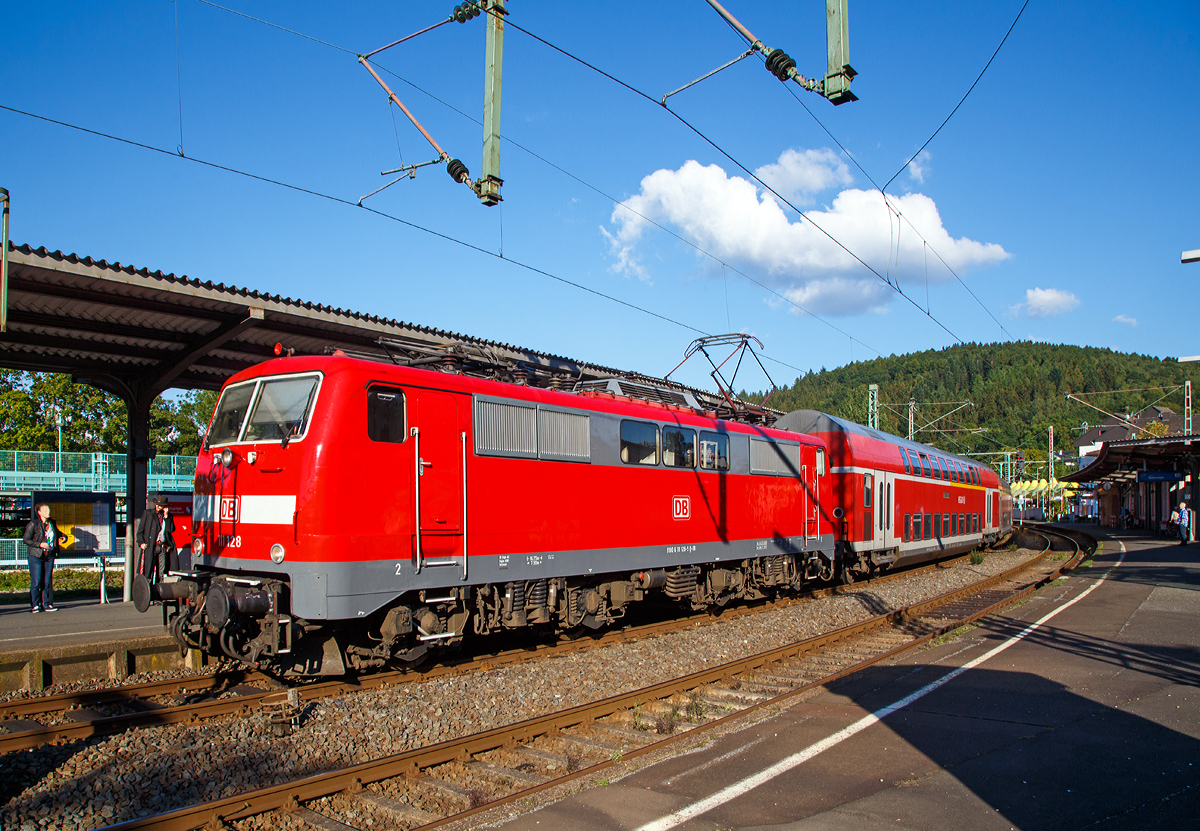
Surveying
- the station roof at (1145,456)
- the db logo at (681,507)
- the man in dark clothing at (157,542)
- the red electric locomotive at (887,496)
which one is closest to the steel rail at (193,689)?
the man in dark clothing at (157,542)

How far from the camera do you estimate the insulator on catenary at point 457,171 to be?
32.8 ft

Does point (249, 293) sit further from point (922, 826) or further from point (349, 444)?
point (922, 826)

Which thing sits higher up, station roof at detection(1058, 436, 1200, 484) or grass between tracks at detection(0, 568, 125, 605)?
station roof at detection(1058, 436, 1200, 484)

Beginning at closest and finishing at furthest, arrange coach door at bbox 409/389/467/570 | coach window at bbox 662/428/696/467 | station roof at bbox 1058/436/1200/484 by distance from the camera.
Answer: coach door at bbox 409/389/467/570 → coach window at bbox 662/428/696/467 → station roof at bbox 1058/436/1200/484

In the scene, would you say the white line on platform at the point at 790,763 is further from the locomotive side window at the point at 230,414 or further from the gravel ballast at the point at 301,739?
the locomotive side window at the point at 230,414

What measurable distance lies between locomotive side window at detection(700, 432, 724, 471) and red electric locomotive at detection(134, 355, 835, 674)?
4.63 ft

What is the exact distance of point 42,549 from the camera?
12.8 metres

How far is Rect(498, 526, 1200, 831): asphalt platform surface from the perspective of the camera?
5.47 metres

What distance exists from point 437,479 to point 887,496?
50.0ft

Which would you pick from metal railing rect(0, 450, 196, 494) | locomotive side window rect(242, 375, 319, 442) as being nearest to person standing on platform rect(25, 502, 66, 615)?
locomotive side window rect(242, 375, 319, 442)

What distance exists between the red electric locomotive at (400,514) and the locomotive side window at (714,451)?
141cm

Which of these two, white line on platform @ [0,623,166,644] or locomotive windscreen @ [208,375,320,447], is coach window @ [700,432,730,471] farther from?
white line on platform @ [0,623,166,644]

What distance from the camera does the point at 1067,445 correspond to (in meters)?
129

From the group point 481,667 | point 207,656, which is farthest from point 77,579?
point 481,667
